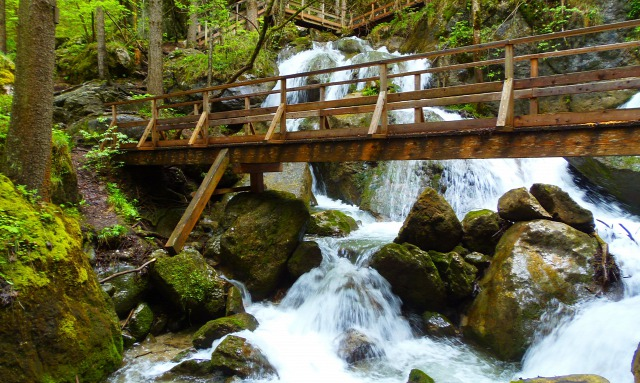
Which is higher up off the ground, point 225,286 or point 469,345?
point 225,286

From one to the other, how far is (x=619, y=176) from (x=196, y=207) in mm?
11048

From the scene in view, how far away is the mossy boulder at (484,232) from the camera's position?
867 centimetres

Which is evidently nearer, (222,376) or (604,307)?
(222,376)

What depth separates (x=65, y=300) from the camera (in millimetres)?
5473

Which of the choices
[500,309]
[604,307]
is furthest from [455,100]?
[604,307]

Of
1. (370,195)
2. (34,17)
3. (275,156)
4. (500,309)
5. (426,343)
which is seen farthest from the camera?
(370,195)

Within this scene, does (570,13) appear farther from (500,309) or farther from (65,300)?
(65,300)

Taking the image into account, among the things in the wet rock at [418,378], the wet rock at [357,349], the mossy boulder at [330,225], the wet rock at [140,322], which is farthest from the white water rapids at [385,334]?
the wet rock at [140,322]

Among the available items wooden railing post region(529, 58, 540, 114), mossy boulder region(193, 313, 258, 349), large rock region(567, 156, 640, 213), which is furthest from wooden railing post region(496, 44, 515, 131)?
large rock region(567, 156, 640, 213)

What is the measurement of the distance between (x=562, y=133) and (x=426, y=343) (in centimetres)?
411

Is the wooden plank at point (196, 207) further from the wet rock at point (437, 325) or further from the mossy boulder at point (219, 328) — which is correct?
the wet rock at point (437, 325)

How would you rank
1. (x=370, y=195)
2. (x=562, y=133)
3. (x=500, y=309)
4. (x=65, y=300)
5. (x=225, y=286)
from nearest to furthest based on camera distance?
(x=65, y=300)
(x=562, y=133)
(x=500, y=309)
(x=225, y=286)
(x=370, y=195)

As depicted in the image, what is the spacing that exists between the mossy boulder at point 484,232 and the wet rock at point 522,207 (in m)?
0.31

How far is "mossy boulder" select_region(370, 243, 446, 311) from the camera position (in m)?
8.00
